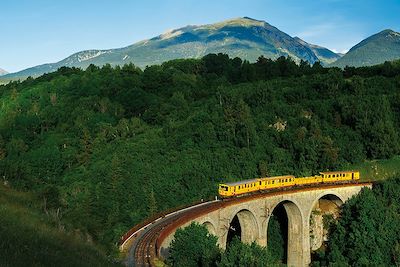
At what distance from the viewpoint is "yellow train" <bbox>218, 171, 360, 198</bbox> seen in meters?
50.5

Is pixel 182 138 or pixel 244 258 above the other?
pixel 182 138

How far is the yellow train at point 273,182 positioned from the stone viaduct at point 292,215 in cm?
217

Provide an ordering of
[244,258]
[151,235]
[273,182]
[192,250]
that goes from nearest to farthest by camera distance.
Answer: [244,258] < [192,250] < [151,235] < [273,182]

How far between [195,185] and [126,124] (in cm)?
3653

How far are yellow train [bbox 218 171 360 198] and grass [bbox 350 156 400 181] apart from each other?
1064 centimetres

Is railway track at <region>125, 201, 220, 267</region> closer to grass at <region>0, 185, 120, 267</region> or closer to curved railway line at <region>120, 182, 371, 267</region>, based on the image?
curved railway line at <region>120, 182, 371, 267</region>

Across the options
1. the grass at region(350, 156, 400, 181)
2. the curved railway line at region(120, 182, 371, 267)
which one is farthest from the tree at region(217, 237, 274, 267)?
the grass at region(350, 156, 400, 181)

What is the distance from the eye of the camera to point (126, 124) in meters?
98.8

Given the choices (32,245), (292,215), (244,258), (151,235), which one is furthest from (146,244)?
(292,215)

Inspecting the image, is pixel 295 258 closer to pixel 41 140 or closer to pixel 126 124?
pixel 126 124

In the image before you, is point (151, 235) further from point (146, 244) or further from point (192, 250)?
point (192, 250)

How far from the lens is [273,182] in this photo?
57.0m

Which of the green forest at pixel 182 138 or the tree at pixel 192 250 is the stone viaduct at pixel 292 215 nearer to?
the tree at pixel 192 250

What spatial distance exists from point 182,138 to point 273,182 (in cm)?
2854
